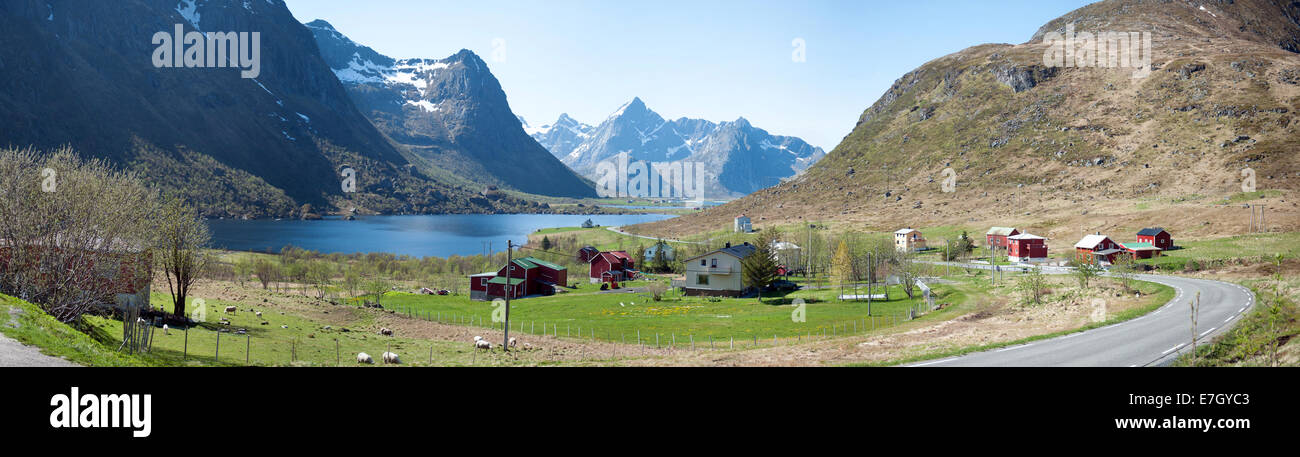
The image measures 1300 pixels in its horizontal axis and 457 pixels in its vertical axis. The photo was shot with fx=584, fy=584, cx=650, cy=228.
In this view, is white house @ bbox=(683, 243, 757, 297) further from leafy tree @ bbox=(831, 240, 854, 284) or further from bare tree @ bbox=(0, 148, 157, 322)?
bare tree @ bbox=(0, 148, 157, 322)

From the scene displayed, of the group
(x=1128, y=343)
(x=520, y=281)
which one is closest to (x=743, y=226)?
(x=520, y=281)

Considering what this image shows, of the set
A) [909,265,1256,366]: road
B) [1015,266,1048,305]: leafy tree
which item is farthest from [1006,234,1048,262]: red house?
[909,265,1256,366]: road

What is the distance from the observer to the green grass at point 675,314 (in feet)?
144

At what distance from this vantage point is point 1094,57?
198m

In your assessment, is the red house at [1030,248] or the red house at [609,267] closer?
the red house at [1030,248]

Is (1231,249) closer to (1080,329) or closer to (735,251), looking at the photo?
(735,251)

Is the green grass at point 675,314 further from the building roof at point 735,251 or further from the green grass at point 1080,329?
the green grass at point 1080,329

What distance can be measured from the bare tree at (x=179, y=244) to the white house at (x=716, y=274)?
4889 centimetres

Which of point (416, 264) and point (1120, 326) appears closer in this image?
point (1120, 326)

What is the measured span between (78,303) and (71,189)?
6.77m

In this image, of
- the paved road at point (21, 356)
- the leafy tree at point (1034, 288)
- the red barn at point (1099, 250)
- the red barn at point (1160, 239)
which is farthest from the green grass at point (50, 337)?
the red barn at point (1160, 239)
